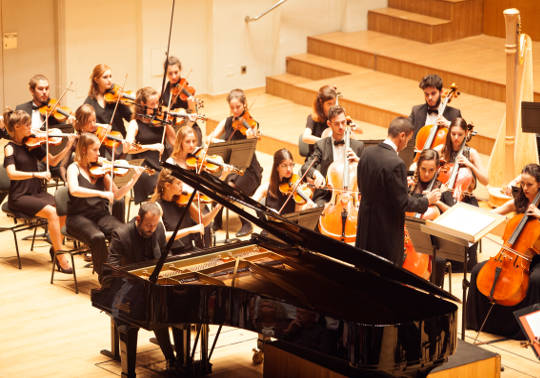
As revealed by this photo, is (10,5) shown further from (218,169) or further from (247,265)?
(247,265)

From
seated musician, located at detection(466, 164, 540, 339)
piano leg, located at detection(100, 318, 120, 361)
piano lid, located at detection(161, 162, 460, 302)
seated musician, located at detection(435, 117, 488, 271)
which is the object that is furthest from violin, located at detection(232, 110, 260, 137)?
piano lid, located at detection(161, 162, 460, 302)

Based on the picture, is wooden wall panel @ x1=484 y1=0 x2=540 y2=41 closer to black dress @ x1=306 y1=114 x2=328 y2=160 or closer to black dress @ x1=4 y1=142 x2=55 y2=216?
black dress @ x1=306 y1=114 x2=328 y2=160

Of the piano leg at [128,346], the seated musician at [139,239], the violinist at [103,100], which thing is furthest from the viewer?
the violinist at [103,100]

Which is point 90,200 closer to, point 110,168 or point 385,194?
point 110,168

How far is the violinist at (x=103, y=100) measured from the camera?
282 inches

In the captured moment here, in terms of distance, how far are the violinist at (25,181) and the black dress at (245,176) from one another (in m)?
1.39

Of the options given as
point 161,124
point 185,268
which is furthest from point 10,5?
point 185,268

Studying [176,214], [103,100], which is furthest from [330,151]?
[103,100]

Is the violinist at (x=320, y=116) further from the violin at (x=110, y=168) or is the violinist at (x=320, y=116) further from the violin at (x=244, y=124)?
the violin at (x=110, y=168)

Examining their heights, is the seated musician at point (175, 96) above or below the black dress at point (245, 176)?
above

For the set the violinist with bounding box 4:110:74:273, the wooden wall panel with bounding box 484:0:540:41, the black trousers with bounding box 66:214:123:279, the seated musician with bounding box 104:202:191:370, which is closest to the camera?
the seated musician with bounding box 104:202:191:370

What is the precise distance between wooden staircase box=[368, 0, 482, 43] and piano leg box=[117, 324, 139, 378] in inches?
261

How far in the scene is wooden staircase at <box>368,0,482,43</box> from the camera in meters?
10.2

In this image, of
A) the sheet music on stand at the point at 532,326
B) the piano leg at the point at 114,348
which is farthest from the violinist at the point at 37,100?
the sheet music on stand at the point at 532,326
